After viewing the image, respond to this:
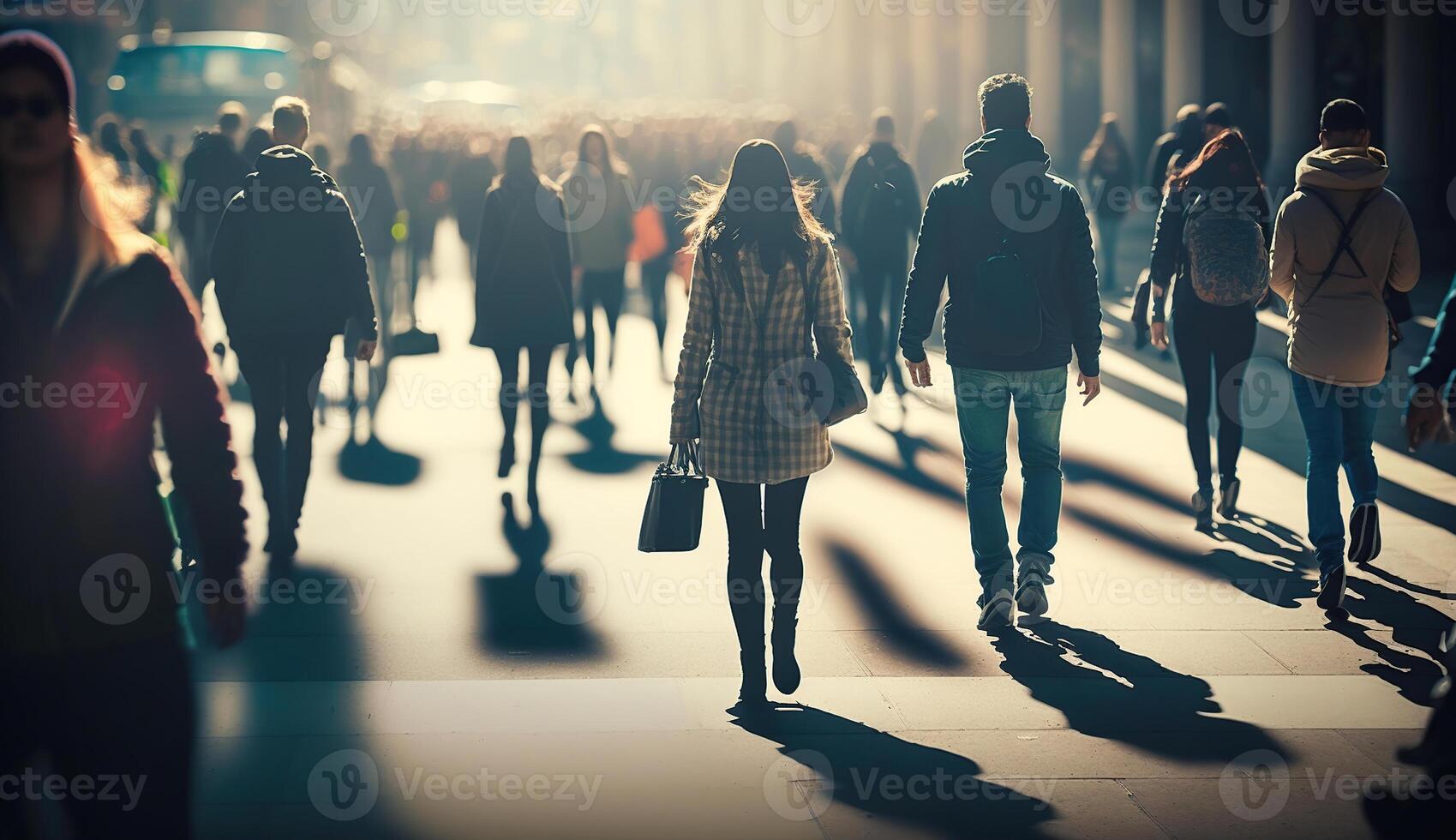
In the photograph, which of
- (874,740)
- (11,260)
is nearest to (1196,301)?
(874,740)

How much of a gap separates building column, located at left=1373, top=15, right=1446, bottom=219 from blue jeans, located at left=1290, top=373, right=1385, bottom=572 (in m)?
12.7

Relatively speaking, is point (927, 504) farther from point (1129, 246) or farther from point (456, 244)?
point (456, 244)

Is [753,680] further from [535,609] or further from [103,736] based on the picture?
[103,736]

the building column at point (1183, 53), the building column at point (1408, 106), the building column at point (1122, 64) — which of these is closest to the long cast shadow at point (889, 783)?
the building column at point (1408, 106)

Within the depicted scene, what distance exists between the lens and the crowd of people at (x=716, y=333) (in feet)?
10.1

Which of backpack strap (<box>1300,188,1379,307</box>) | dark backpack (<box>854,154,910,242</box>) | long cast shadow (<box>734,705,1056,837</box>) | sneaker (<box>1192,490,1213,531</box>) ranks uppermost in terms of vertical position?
backpack strap (<box>1300,188,1379,307</box>)

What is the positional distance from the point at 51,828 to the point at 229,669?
1.59 metres

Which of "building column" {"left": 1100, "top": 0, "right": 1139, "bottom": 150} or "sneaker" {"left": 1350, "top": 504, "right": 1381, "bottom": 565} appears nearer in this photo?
"sneaker" {"left": 1350, "top": 504, "right": 1381, "bottom": 565}

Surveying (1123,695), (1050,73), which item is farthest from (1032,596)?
(1050,73)

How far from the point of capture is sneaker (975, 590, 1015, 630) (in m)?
6.57

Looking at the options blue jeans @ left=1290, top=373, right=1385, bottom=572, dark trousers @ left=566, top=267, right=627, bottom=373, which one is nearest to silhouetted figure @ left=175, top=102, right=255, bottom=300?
dark trousers @ left=566, top=267, right=627, bottom=373

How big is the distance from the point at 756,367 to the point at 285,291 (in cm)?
279

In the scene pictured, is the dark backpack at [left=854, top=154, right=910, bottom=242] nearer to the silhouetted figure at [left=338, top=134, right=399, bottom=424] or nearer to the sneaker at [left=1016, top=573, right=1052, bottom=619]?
the silhouetted figure at [left=338, top=134, right=399, bottom=424]

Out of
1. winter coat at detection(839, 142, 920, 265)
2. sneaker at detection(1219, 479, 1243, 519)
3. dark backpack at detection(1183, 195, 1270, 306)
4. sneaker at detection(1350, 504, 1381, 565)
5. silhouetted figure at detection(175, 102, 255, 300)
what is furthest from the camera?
winter coat at detection(839, 142, 920, 265)
